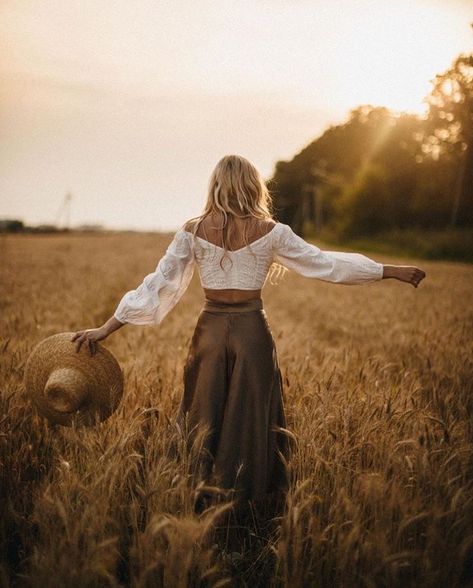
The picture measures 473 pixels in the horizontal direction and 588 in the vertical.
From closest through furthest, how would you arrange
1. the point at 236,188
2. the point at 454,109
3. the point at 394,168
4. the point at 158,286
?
1. the point at 236,188
2. the point at 158,286
3. the point at 454,109
4. the point at 394,168

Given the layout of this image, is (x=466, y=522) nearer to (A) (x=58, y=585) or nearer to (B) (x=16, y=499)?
(A) (x=58, y=585)

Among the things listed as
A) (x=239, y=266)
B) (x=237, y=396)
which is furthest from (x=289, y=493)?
(x=239, y=266)

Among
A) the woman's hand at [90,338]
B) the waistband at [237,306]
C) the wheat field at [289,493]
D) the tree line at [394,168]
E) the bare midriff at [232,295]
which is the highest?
the tree line at [394,168]

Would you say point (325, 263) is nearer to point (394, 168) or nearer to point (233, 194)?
point (233, 194)

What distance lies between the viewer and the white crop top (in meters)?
2.65

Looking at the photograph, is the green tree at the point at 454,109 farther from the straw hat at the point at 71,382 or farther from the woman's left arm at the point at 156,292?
the straw hat at the point at 71,382

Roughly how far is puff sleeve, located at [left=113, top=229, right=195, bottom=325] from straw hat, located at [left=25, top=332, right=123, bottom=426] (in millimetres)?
368

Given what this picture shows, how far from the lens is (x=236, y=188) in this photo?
2578 mm

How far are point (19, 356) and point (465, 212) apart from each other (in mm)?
32863

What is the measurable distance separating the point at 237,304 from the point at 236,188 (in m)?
0.66

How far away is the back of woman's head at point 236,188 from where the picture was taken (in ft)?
8.50

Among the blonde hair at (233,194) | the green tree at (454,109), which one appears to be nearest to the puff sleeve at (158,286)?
the blonde hair at (233,194)

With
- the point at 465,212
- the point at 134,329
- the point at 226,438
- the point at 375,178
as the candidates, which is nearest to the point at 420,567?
the point at 226,438

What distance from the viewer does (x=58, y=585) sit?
158cm
